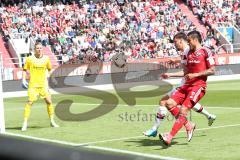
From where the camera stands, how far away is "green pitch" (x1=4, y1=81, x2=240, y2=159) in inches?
349

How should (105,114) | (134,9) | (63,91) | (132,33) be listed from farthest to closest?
(134,9) < (132,33) < (63,91) < (105,114)

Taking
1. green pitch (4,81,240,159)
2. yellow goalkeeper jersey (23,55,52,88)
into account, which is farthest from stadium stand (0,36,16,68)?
yellow goalkeeper jersey (23,55,52,88)

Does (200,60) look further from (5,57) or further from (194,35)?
(5,57)

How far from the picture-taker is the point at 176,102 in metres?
9.59

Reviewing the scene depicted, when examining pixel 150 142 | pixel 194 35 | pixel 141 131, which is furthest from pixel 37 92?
pixel 194 35

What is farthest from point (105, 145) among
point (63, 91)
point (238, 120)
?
point (63, 91)

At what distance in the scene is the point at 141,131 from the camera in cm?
1196

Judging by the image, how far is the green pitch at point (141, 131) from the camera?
8867mm

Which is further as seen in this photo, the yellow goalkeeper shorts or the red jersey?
the yellow goalkeeper shorts

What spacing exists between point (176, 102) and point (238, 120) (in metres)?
4.14

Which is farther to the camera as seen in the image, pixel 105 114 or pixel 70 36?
pixel 70 36

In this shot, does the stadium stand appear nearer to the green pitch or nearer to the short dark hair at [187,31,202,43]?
the green pitch

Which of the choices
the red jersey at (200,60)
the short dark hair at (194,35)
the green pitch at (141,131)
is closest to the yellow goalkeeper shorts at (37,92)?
the green pitch at (141,131)

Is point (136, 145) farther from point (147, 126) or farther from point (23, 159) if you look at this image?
point (23, 159)
